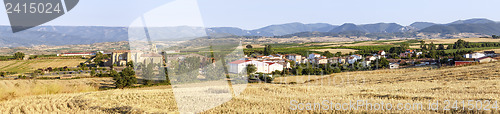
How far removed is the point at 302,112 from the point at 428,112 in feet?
7.45

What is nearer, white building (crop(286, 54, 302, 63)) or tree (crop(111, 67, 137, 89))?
tree (crop(111, 67, 137, 89))

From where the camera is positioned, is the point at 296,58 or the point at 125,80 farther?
the point at 296,58

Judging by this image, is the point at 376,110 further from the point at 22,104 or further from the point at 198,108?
the point at 22,104

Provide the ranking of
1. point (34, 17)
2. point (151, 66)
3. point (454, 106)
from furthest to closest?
point (151, 66)
point (454, 106)
point (34, 17)

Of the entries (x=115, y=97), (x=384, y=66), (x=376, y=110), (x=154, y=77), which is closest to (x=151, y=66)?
(x=154, y=77)

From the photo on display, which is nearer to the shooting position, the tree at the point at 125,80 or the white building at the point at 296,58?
the tree at the point at 125,80

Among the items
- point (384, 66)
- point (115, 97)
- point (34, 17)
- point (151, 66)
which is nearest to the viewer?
point (34, 17)

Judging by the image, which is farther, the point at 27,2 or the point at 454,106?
the point at 454,106

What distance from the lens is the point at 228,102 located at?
27.8 ft

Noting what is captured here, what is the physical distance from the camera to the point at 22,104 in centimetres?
891

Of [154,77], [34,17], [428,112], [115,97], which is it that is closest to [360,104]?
[428,112]

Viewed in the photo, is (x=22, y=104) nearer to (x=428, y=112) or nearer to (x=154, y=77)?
(x=428, y=112)

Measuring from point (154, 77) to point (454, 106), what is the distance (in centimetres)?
3206

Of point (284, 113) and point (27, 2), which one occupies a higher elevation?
point (27, 2)
